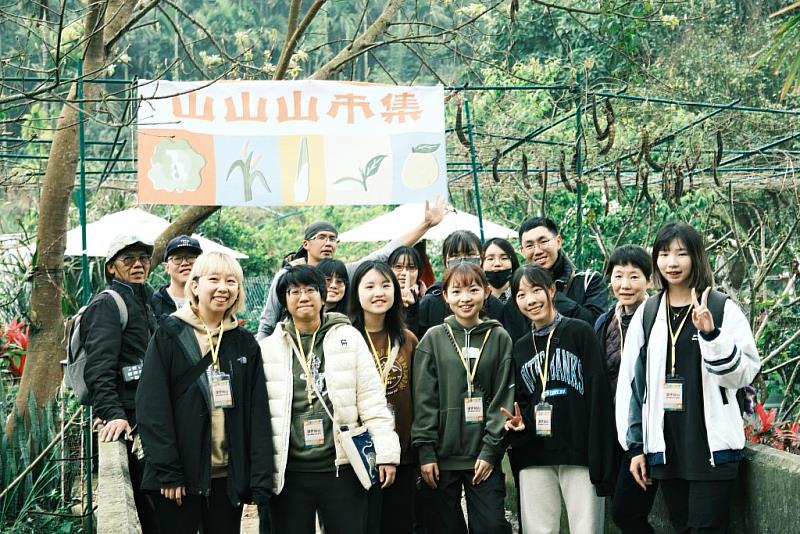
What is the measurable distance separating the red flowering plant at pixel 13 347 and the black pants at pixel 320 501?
5464 mm

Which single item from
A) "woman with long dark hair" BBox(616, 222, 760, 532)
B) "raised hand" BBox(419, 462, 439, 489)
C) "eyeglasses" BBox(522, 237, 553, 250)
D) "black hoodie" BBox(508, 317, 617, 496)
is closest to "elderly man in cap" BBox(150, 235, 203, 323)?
"raised hand" BBox(419, 462, 439, 489)

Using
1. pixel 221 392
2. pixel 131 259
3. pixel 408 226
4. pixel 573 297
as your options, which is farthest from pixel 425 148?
pixel 408 226

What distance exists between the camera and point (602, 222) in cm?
1195

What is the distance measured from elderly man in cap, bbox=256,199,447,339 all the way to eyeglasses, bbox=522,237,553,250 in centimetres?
67

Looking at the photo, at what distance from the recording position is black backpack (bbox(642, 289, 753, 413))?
4.50 metres

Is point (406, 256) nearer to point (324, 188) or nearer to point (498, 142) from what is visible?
point (324, 188)

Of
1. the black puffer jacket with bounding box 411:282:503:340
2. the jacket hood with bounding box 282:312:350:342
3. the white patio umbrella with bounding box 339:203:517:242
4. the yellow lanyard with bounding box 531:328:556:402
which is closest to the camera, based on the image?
the jacket hood with bounding box 282:312:350:342

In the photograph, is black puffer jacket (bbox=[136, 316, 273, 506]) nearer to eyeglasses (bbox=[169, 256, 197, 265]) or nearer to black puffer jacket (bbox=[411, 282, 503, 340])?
eyeglasses (bbox=[169, 256, 197, 265])

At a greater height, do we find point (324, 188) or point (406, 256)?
point (324, 188)

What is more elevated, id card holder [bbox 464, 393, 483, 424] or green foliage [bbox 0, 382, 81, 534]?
id card holder [bbox 464, 393, 483, 424]

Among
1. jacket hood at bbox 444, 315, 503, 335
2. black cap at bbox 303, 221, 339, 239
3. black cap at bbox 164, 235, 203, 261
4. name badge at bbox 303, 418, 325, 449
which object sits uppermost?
black cap at bbox 303, 221, 339, 239

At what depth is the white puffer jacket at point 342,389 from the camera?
4762 millimetres

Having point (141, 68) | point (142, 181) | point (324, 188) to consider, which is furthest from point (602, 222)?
point (141, 68)

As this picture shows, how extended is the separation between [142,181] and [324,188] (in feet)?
3.97
